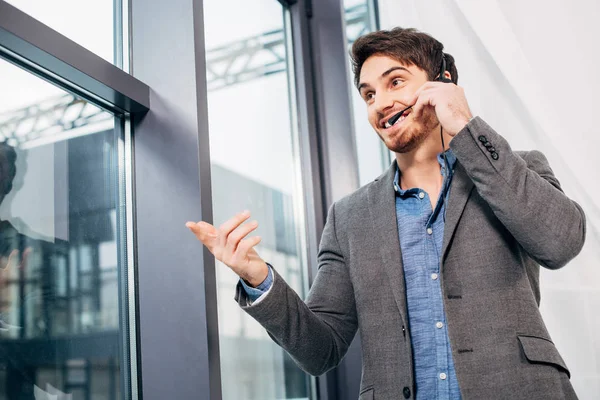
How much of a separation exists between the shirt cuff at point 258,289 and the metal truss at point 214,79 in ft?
1.80

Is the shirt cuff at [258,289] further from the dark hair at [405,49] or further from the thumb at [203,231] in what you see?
the dark hair at [405,49]

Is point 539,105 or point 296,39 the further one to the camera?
point 296,39

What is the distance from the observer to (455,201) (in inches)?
56.8

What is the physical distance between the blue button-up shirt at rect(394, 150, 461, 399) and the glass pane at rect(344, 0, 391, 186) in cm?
97

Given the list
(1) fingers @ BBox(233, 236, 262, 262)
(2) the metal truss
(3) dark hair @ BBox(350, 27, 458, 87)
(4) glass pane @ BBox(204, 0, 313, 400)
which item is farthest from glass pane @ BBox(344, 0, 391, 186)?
(1) fingers @ BBox(233, 236, 262, 262)

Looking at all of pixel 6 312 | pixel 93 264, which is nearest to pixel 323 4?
pixel 93 264

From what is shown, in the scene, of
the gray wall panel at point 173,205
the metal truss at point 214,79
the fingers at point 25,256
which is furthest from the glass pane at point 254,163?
the fingers at point 25,256

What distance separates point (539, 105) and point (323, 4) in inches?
37.1

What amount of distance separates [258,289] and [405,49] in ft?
2.54

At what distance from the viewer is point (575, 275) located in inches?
80.0

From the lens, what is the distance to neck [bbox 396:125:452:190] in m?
1.62

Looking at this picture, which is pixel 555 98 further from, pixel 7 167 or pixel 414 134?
pixel 7 167

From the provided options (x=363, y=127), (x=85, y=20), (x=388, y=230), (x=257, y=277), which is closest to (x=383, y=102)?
(x=388, y=230)

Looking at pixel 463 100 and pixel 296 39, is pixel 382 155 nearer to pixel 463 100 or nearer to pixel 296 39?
pixel 296 39
